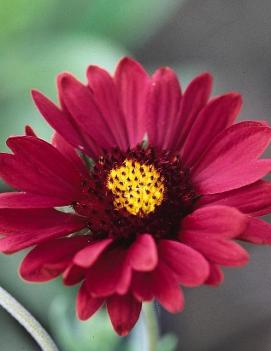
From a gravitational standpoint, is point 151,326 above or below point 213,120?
below

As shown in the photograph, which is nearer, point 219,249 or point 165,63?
point 219,249

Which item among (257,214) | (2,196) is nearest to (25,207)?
(2,196)

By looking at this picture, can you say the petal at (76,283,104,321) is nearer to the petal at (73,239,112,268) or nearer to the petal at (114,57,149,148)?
the petal at (73,239,112,268)

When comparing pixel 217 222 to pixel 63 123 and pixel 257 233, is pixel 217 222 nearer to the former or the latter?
pixel 257 233

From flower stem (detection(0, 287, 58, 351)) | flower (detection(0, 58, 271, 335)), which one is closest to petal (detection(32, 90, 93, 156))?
flower (detection(0, 58, 271, 335))

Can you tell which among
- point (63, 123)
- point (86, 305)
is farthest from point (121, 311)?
point (63, 123)

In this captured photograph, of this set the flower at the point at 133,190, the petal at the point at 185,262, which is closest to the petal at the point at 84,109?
the flower at the point at 133,190
